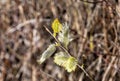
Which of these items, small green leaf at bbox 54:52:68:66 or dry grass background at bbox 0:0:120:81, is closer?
small green leaf at bbox 54:52:68:66

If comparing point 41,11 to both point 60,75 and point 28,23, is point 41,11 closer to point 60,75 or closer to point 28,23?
point 28,23

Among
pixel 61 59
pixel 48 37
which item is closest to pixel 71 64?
pixel 61 59

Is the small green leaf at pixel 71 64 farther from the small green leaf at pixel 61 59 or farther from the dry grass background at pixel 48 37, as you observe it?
the dry grass background at pixel 48 37

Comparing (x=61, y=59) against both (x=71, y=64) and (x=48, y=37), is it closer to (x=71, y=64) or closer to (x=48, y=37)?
(x=71, y=64)

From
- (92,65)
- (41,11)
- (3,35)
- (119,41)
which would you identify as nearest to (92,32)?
(92,65)

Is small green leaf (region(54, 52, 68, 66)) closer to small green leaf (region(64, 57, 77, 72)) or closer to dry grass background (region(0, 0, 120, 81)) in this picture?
small green leaf (region(64, 57, 77, 72))

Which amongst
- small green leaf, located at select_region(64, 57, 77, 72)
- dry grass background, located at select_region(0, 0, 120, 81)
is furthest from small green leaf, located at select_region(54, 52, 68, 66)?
dry grass background, located at select_region(0, 0, 120, 81)

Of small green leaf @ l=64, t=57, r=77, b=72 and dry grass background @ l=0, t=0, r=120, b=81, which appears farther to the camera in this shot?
dry grass background @ l=0, t=0, r=120, b=81

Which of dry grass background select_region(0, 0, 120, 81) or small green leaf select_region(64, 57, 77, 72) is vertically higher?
small green leaf select_region(64, 57, 77, 72)
